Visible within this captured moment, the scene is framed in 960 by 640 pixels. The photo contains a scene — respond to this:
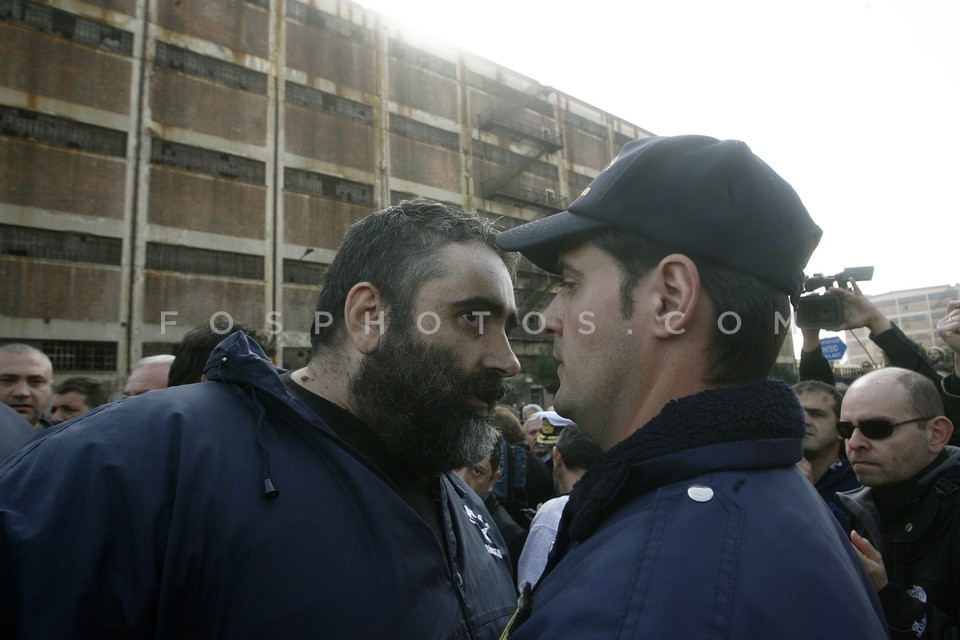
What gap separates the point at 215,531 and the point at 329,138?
90.5 ft

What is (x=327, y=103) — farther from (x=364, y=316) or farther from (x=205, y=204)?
(x=364, y=316)

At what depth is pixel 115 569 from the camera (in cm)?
126

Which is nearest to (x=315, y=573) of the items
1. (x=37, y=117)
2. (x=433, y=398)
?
(x=433, y=398)

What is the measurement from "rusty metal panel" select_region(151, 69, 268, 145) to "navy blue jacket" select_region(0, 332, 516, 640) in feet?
82.2

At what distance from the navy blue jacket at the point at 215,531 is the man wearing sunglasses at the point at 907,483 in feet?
6.99

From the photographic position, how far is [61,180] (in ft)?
67.6

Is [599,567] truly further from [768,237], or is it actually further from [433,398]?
[433,398]

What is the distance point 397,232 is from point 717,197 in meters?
1.16

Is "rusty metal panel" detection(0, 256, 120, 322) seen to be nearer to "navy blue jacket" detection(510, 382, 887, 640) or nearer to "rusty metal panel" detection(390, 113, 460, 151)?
"rusty metal panel" detection(390, 113, 460, 151)

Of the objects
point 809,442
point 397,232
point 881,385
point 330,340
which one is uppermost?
point 397,232

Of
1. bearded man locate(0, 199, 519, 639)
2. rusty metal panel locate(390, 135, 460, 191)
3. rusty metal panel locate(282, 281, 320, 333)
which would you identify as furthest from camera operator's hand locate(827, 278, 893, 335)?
rusty metal panel locate(390, 135, 460, 191)

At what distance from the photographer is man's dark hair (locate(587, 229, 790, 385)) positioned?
3.76 ft

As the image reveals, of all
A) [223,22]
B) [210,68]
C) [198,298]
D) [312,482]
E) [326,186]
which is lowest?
[312,482]

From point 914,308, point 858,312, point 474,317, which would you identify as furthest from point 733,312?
point 914,308
